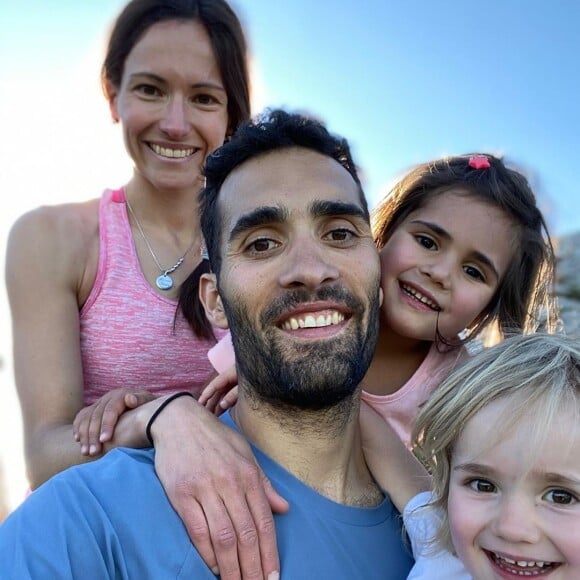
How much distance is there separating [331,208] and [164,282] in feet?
4.12

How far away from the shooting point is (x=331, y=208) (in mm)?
2662

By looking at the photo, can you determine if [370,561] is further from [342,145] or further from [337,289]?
[342,145]

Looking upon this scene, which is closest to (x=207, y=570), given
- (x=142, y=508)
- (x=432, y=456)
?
(x=142, y=508)

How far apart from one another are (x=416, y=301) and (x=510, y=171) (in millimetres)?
936

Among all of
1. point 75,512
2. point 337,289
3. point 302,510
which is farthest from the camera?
point 337,289

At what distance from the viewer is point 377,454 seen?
2.87 metres

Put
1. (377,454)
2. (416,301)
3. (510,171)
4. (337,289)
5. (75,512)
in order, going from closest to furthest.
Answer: (75,512) < (337,289) < (377,454) < (416,301) < (510,171)

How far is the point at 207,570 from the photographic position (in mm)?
2086

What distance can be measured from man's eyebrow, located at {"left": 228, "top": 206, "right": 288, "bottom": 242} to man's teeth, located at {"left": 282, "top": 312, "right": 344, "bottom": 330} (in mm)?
371

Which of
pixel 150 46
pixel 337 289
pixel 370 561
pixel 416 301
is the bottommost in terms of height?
pixel 370 561

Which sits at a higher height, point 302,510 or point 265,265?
point 265,265

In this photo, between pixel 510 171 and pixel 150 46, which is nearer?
pixel 150 46

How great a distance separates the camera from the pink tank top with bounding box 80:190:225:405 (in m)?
3.44

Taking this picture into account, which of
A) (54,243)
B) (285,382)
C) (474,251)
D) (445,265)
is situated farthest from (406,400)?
(54,243)
